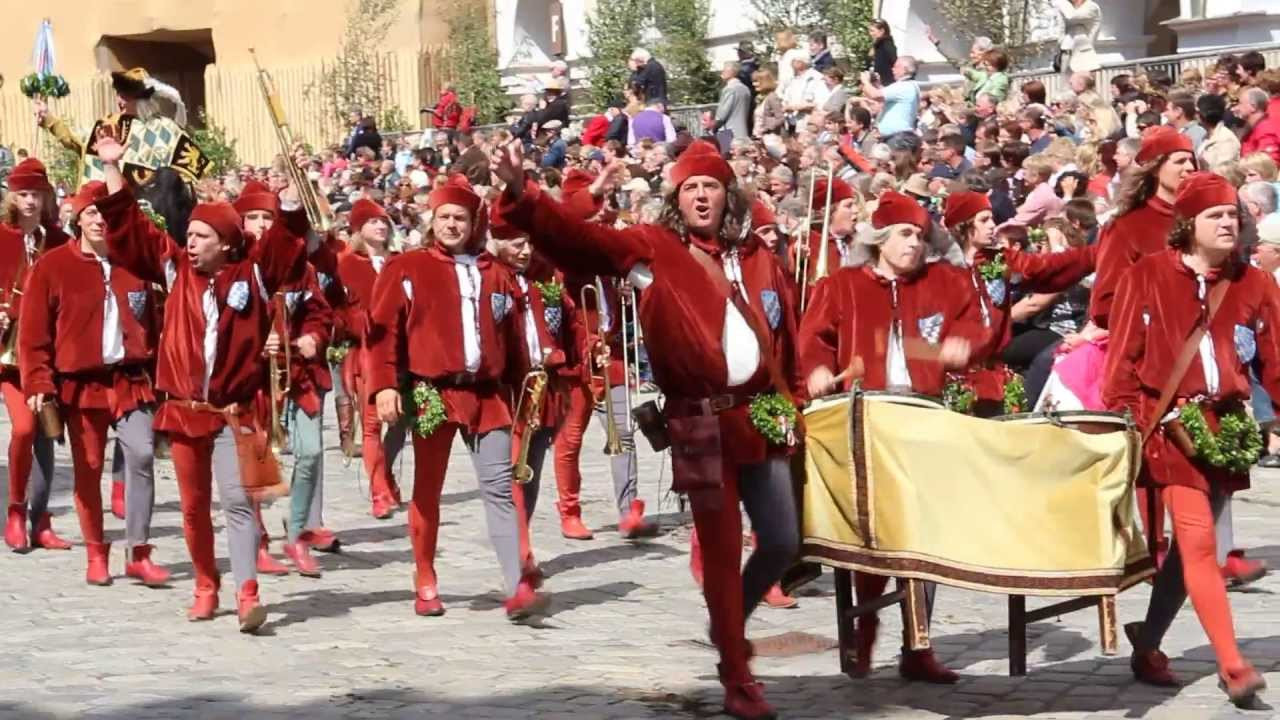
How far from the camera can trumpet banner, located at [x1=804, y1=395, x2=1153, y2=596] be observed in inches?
300

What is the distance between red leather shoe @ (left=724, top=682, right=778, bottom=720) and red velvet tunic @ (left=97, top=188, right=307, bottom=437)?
316 cm

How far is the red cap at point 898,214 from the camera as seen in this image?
8.92m

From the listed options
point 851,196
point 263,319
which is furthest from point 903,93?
point 263,319

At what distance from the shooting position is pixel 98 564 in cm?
1176

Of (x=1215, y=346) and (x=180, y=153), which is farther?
(x=180, y=153)

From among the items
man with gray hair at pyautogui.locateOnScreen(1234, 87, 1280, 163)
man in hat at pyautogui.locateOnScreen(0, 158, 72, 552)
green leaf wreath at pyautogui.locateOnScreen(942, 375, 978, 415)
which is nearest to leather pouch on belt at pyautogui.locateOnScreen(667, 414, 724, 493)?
green leaf wreath at pyautogui.locateOnScreen(942, 375, 978, 415)

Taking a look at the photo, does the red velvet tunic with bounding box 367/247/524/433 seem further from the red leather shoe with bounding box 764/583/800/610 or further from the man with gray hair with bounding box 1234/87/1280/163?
the man with gray hair with bounding box 1234/87/1280/163

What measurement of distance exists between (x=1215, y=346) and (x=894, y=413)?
1.13 m

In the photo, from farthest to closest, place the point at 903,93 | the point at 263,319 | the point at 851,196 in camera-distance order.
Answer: the point at 903,93
the point at 851,196
the point at 263,319

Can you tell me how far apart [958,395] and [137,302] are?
14.6 ft

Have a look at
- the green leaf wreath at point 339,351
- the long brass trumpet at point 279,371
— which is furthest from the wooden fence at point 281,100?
the long brass trumpet at point 279,371

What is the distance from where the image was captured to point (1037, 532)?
25.0 feet

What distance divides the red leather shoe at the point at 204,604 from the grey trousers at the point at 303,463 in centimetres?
146

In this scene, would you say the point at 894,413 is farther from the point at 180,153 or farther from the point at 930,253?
the point at 180,153
